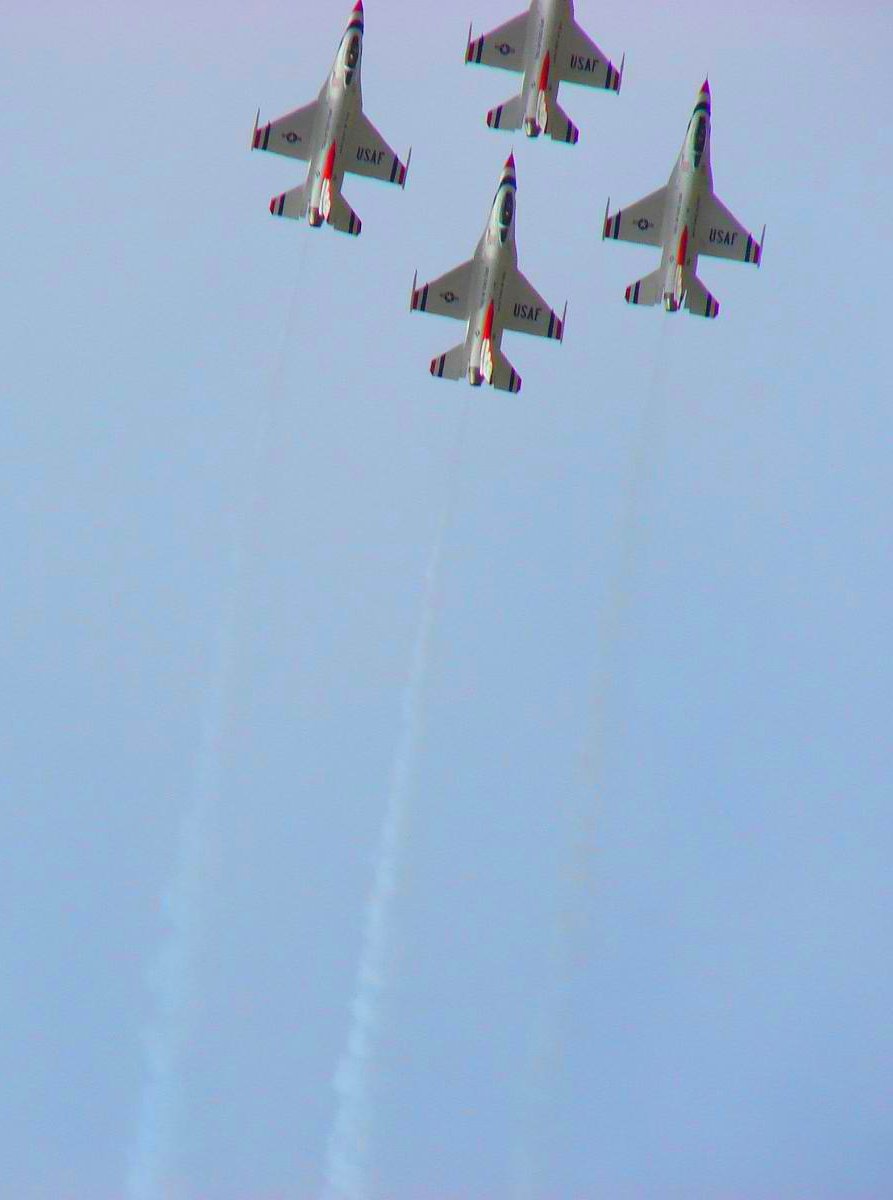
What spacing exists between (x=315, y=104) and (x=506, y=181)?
501cm

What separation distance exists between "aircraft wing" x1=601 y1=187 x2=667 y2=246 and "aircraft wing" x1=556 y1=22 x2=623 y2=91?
9.62 feet

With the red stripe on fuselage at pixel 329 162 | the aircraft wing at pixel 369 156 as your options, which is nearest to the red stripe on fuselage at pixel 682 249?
the aircraft wing at pixel 369 156

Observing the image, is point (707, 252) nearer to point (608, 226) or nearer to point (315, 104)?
point (608, 226)

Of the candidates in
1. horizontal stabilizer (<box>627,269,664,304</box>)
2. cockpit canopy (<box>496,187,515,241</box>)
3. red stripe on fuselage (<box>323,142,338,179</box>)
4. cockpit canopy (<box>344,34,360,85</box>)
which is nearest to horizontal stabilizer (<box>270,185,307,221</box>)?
red stripe on fuselage (<box>323,142,338,179</box>)

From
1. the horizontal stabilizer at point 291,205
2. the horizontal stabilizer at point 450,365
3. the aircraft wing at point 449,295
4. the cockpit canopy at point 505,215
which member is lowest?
the horizontal stabilizer at point 450,365

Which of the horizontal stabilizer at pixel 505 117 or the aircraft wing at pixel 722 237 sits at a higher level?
the horizontal stabilizer at pixel 505 117

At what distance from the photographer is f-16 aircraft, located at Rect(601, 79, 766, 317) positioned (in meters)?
63.5

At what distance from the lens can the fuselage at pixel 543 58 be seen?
209ft

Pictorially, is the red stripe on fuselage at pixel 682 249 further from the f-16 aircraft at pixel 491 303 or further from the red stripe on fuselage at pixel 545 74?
the red stripe on fuselage at pixel 545 74

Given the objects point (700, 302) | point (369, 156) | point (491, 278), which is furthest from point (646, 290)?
point (369, 156)

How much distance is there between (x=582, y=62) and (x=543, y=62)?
45.8 inches

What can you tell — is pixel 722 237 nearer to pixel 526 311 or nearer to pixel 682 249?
pixel 682 249

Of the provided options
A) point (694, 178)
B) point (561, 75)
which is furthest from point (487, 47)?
point (694, 178)

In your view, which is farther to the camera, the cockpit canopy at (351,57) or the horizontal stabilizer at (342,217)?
the horizontal stabilizer at (342,217)
